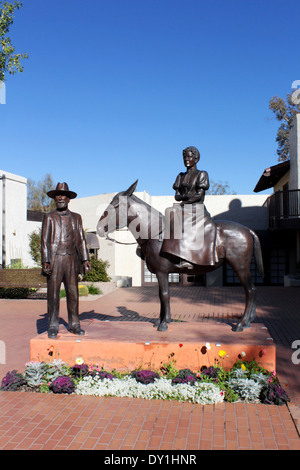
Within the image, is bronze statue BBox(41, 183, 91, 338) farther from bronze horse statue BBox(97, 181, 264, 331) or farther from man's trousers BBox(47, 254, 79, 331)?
bronze horse statue BBox(97, 181, 264, 331)

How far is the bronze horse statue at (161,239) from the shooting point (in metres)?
5.34

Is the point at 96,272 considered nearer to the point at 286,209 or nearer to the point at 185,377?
the point at 286,209

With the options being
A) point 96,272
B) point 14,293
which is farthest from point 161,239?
point 96,272

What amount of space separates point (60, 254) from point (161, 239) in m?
1.50

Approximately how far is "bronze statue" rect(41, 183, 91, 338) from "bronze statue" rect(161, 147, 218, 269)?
1.34 metres

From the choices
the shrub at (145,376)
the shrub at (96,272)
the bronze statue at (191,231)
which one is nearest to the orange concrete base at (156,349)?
the shrub at (145,376)

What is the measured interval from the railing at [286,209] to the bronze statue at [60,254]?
11594mm

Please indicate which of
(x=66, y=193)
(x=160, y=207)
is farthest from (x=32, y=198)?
(x=66, y=193)

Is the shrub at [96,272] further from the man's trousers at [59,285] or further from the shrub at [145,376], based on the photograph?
the shrub at [145,376]

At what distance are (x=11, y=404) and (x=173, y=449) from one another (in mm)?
2065

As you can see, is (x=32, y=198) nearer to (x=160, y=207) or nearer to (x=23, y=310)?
(x=160, y=207)

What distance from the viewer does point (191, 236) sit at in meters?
5.34

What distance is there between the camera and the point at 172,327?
567 centimetres

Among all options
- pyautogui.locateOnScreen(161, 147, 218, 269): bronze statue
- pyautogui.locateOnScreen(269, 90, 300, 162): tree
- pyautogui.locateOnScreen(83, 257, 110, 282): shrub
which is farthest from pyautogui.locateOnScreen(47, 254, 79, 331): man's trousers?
pyautogui.locateOnScreen(269, 90, 300, 162): tree
